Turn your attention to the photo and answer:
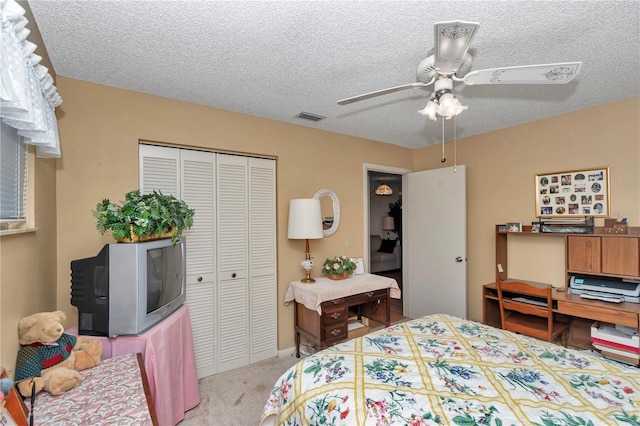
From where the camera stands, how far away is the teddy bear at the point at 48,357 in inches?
47.1

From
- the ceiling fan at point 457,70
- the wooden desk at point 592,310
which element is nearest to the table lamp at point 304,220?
the ceiling fan at point 457,70

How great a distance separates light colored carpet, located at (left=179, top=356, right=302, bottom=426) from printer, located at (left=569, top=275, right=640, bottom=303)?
2759mm

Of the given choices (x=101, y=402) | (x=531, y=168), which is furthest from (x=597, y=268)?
(x=101, y=402)

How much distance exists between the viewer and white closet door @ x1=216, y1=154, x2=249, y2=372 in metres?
2.70

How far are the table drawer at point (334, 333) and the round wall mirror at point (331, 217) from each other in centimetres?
103

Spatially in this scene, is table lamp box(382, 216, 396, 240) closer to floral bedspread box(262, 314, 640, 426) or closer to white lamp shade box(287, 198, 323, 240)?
white lamp shade box(287, 198, 323, 240)

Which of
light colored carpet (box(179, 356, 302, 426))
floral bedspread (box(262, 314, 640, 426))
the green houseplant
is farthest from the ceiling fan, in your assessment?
light colored carpet (box(179, 356, 302, 426))

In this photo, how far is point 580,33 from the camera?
1.60 m

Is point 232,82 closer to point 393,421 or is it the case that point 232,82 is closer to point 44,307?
point 44,307

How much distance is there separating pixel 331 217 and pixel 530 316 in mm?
2273

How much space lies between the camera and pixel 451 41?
3.83 ft

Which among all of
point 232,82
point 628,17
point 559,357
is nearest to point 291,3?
point 232,82

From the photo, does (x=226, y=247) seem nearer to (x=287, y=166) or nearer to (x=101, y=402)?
(x=287, y=166)

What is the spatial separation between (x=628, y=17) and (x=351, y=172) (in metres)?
2.47
